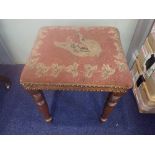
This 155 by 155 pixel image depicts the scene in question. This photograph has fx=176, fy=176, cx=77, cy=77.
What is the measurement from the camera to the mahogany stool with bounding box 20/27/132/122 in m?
0.70

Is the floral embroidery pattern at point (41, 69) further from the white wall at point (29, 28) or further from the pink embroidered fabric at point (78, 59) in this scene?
the white wall at point (29, 28)

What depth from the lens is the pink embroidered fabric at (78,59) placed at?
0.70 m

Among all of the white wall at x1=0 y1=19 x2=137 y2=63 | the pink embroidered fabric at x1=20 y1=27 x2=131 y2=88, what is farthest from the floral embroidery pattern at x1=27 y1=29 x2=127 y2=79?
the white wall at x1=0 y1=19 x2=137 y2=63

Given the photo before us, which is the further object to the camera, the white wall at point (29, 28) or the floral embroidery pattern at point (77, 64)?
the white wall at point (29, 28)

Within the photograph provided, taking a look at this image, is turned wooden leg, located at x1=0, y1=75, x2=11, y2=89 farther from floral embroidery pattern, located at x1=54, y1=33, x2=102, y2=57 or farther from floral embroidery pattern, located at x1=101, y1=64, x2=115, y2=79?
floral embroidery pattern, located at x1=101, y1=64, x2=115, y2=79

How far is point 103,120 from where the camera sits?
1.03m

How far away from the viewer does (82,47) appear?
80 centimetres

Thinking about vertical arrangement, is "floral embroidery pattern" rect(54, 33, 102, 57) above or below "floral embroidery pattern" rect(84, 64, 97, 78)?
above

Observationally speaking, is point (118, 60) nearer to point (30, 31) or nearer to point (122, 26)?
point (122, 26)

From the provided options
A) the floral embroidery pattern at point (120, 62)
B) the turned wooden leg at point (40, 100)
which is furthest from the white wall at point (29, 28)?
the turned wooden leg at point (40, 100)

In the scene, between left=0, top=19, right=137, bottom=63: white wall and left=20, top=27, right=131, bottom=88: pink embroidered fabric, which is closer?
left=20, top=27, right=131, bottom=88: pink embroidered fabric

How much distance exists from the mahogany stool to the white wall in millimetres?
229

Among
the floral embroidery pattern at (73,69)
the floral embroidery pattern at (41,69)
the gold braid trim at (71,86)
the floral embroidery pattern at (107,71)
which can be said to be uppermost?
the floral embroidery pattern at (107,71)

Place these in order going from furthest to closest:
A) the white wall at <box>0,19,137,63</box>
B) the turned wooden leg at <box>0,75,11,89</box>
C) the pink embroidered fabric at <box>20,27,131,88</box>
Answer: the turned wooden leg at <box>0,75,11,89</box> < the white wall at <box>0,19,137,63</box> < the pink embroidered fabric at <box>20,27,131,88</box>
